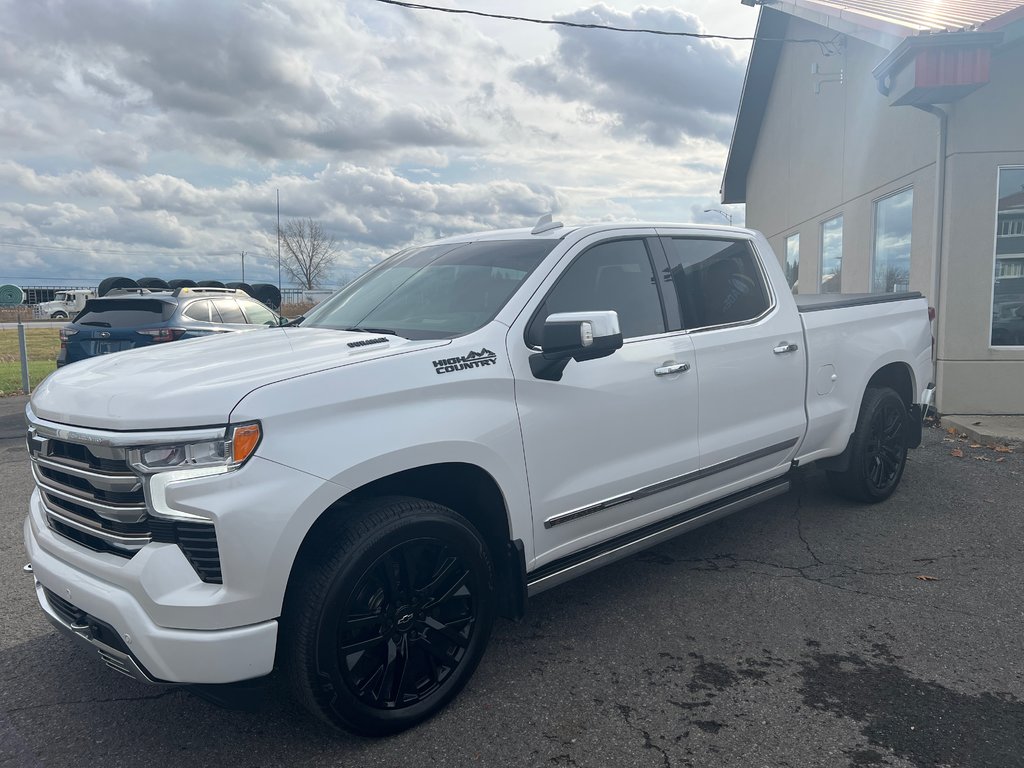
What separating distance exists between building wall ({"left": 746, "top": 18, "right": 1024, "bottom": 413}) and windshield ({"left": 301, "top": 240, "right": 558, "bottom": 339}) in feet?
23.0

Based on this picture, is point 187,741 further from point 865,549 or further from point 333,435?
point 865,549

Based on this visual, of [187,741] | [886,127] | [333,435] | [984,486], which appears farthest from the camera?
[886,127]

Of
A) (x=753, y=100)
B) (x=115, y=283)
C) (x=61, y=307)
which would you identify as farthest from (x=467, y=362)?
(x=61, y=307)

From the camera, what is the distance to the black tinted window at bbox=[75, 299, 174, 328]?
32.1 feet

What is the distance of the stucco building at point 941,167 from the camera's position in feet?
26.1

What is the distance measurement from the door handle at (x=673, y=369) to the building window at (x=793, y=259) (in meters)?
11.6

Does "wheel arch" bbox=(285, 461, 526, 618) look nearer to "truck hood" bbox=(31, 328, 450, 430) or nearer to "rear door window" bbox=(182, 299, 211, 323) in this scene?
"truck hood" bbox=(31, 328, 450, 430)

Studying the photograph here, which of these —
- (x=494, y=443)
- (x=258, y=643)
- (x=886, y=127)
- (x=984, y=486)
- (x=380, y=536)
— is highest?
(x=886, y=127)

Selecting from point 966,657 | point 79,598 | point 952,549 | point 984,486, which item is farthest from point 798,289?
point 79,598

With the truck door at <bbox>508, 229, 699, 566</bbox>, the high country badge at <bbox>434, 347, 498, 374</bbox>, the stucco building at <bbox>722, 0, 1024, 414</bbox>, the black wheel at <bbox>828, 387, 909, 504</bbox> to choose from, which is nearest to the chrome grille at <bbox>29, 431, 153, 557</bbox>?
the high country badge at <bbox>434, 347, 498, 374</bbox>

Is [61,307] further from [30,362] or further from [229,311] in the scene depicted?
[229,311]

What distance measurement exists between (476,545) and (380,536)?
458mm

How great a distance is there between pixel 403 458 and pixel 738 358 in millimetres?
2224

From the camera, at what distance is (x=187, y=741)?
2.82 metres
